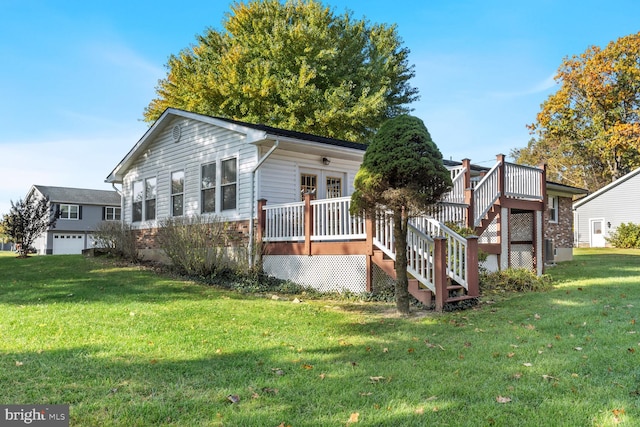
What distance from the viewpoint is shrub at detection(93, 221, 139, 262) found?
14531 millimetres

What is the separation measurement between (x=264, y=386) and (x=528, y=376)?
7.69ft

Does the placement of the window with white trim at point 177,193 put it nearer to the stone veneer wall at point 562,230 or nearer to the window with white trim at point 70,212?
the stone veneer wall at point 562,230

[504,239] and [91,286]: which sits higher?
[504,239]

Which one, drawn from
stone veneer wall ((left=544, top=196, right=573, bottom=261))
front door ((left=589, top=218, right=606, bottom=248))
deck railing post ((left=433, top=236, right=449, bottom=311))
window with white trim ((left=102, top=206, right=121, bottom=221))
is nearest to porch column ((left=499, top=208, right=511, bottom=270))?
deck railing post ((left=433, top=236, right=449, bottom=311))

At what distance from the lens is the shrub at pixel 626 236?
27.5 meters

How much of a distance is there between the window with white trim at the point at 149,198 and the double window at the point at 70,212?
25.6 metres

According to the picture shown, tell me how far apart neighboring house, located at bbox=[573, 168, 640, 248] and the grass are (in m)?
25.1

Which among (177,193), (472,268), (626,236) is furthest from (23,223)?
(626,236)

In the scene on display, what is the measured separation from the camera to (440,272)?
288 inches

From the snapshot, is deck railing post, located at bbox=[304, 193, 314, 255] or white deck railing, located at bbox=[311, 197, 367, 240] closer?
white deck railing, located at bbox=[311, 197, 367, 240]

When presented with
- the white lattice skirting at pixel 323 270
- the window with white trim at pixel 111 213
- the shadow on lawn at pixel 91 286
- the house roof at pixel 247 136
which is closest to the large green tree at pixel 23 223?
the house roof at pixel 247 136

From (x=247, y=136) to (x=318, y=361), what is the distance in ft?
25.1

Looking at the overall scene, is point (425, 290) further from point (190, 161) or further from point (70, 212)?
point (70, 212)

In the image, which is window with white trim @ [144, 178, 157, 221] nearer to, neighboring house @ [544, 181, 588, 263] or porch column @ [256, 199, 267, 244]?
porch column @ [256, 199, 267, 244]
